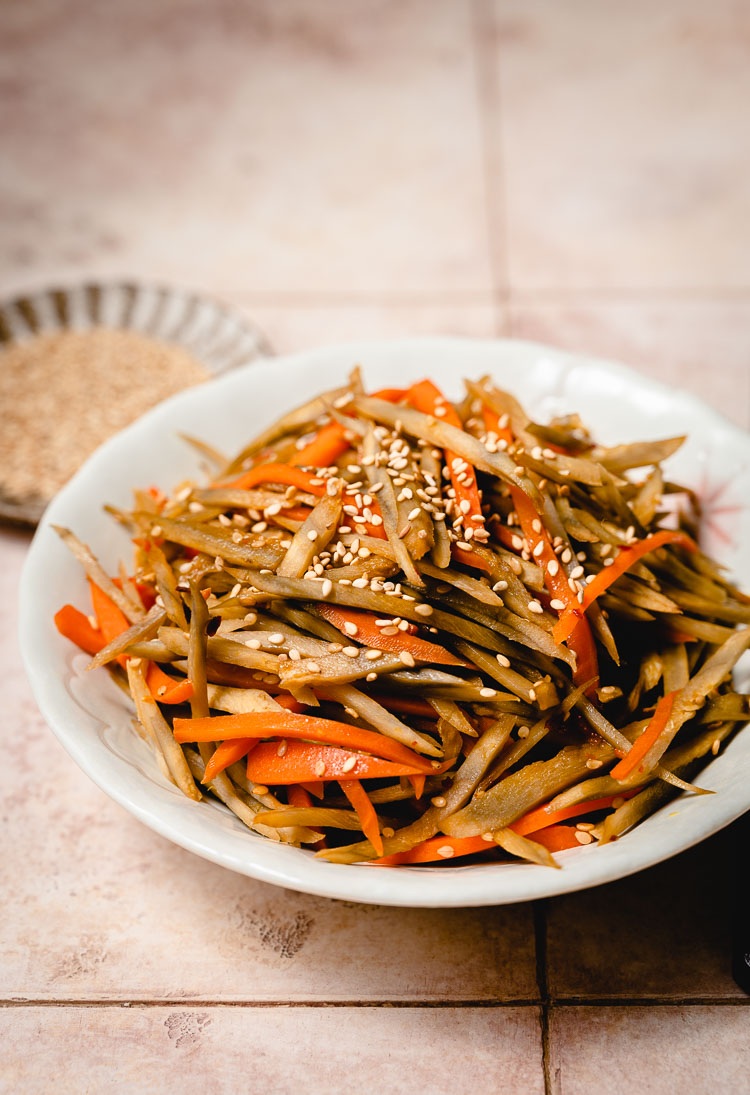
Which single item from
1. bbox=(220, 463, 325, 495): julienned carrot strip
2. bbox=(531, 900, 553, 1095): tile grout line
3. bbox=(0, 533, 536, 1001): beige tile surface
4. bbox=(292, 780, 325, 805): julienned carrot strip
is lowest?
bbox=(531, 900, 553, 1095): tile grout line

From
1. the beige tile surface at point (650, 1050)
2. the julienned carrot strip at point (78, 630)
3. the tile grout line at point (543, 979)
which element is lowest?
the beige tile surface at point (650, 1050)

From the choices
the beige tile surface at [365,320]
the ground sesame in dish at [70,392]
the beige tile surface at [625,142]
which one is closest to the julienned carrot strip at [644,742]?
the ground sesame in dish at [70,392]

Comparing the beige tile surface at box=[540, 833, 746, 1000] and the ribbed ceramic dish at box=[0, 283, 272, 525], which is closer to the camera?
the beige tile surface at box=[540, 833, 746, 1000]

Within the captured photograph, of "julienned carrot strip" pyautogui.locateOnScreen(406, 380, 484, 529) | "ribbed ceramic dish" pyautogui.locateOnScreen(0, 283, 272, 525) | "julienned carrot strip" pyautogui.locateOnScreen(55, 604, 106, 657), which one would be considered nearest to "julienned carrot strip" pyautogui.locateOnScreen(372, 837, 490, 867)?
"julienned carrot strip" pyautogui.locateOnScreen(406, 380, 484, 529)

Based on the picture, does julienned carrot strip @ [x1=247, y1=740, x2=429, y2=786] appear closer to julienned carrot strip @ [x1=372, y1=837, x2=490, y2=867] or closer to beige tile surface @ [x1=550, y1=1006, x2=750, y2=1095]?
julienned carrot strip @ [x1=372, y1=837, x2=490, y2=867]

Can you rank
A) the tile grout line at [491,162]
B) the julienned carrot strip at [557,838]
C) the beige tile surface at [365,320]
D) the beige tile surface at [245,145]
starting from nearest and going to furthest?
the julienned carrot strip at [557,838], the beige tile surface at [365,320], the tile grout line at [491,162], the beige tile surface at [245,145]

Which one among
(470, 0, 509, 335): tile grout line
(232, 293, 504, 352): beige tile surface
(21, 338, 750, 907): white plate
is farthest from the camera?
(470, 0, 509, 335): tile grout line

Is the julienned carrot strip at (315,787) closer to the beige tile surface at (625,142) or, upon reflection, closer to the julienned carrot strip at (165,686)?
the julienned carrot strip at (165,686)
